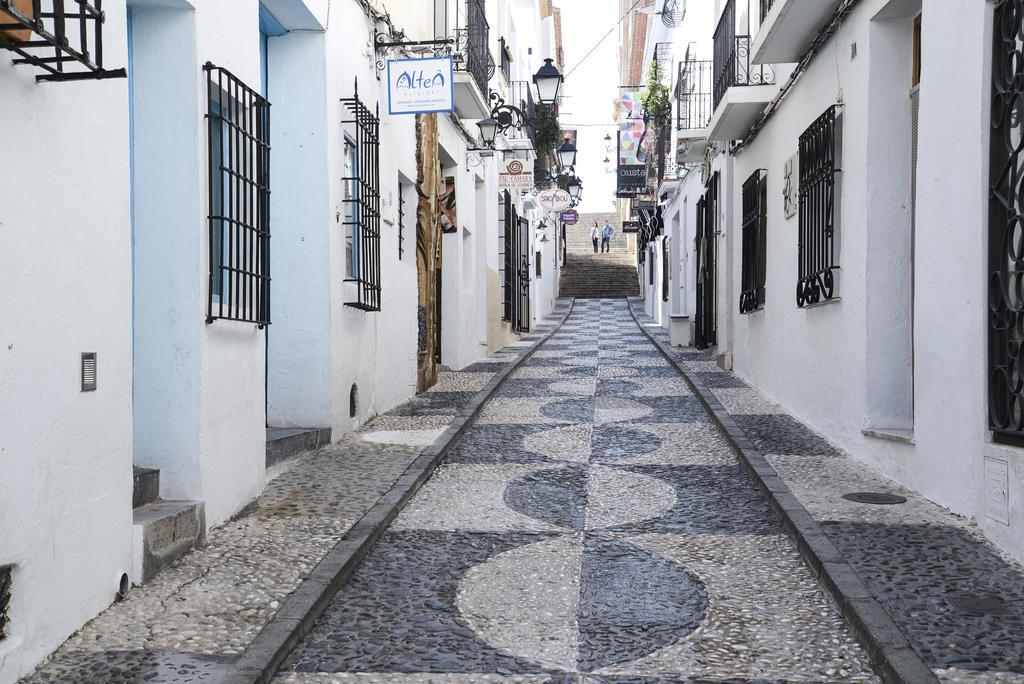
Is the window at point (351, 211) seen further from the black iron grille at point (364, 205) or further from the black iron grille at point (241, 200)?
the black iron grille at point (241, 200)

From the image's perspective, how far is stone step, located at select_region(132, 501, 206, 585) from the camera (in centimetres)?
454

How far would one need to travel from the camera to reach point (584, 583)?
15.8ft

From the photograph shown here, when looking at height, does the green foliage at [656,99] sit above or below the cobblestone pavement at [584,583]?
above

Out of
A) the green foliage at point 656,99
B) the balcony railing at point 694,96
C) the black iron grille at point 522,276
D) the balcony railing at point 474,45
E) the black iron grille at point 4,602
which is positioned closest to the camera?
the black iron grille at point 4,602

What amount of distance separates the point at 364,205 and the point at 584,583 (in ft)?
→ 15.5

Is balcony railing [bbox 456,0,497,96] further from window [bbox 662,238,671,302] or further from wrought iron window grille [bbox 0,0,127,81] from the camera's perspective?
window [bbox 662,238,671,302]

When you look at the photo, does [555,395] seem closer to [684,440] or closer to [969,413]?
[684,440]

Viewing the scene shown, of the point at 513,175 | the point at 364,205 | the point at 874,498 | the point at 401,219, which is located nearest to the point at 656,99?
the point at 513,175

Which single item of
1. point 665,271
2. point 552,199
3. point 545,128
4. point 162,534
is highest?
point 545,128

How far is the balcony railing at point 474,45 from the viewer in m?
12.4

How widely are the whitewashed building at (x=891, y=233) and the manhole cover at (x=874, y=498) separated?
188 mm

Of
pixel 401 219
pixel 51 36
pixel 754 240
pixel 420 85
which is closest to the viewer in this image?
pixel 51 36

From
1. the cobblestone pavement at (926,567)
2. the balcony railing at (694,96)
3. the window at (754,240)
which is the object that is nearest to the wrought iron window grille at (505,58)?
the balcony railing at (694,96)

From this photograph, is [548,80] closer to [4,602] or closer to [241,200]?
[241,200]
